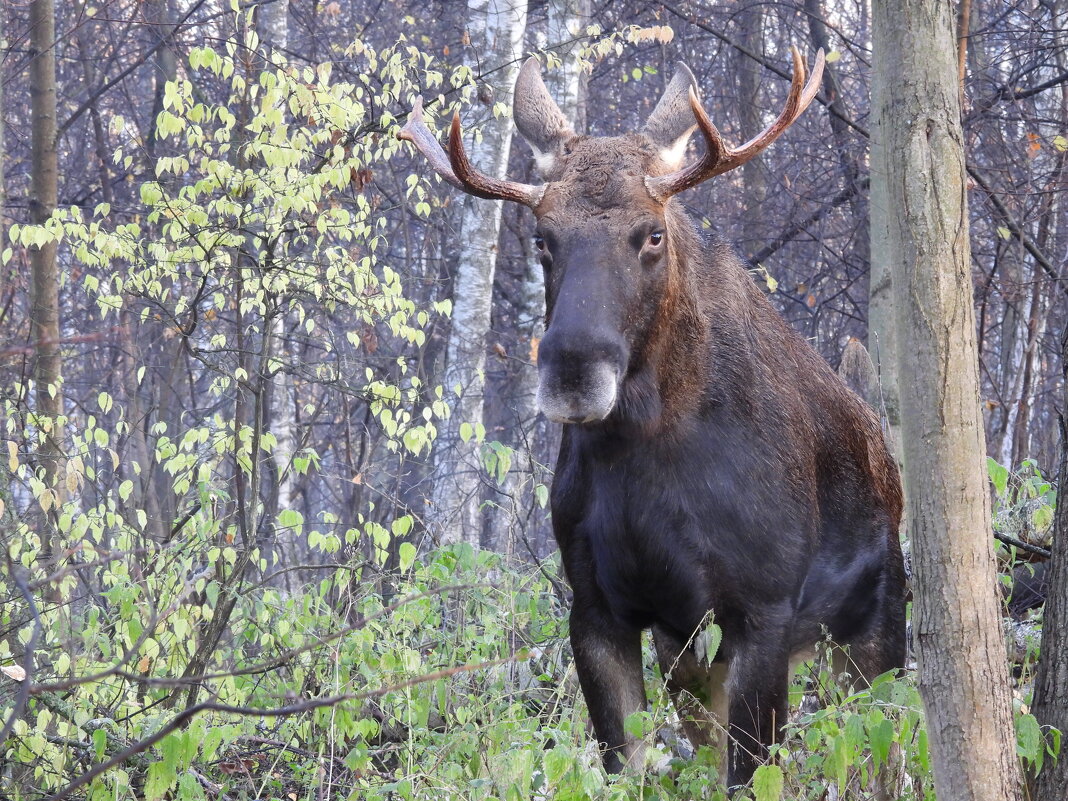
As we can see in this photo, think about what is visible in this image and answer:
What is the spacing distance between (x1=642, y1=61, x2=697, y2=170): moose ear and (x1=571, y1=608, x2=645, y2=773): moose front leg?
72.7 inches

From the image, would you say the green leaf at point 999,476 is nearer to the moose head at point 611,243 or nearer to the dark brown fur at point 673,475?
the dark brown fur at point 673,475

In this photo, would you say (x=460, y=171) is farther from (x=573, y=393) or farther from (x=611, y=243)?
(x=573, y=393)

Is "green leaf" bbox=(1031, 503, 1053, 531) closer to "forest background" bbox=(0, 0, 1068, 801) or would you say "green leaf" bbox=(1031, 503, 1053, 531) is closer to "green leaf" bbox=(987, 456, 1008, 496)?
"forest background" bbox=(0, 0, 1068, 801)

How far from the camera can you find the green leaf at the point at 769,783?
3.32 metres

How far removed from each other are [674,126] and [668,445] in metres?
1.37

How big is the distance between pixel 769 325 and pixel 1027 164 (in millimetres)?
5545

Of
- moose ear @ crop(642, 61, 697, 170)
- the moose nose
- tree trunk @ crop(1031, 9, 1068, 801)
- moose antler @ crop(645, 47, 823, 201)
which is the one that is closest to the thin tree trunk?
moose ear @ crop(642, 61, 697, 170)

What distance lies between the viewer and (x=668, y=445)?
4.37 meters

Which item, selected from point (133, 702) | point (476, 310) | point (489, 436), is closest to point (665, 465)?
point (133, 702)

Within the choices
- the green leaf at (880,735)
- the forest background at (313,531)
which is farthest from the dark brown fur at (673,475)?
the green leaf at (880,735)

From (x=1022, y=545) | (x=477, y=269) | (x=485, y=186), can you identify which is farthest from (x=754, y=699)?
(x=477, y=269)

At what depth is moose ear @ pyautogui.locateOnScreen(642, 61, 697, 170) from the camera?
186 inches

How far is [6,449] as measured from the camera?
5527 millimetres

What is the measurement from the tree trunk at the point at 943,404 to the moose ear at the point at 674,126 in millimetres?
1630
